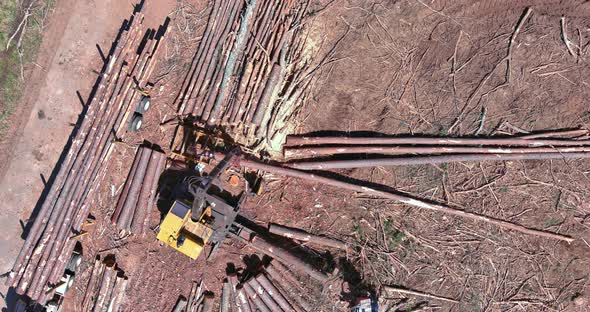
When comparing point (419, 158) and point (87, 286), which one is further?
point (87, 286)

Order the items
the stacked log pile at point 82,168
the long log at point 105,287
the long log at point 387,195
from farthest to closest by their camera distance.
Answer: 1. the long log at point 105,287
2. the stacked log pile at point 82,168
3. the long log at point 387,195

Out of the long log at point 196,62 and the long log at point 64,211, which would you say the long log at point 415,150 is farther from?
the long log at point 64,211

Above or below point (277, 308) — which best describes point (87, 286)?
below

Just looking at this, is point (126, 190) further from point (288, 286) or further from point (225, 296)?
point (288, 286)

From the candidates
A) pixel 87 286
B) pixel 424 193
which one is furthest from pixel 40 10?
pixel 424 193

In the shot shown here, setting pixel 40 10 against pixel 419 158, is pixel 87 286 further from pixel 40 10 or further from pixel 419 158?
pixel 419 158

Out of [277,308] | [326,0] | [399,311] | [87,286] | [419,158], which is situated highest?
[326,0]

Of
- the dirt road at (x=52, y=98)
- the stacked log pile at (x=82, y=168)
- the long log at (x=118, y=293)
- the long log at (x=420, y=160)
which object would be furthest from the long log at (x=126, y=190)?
the long log at (x=420, y=160)
